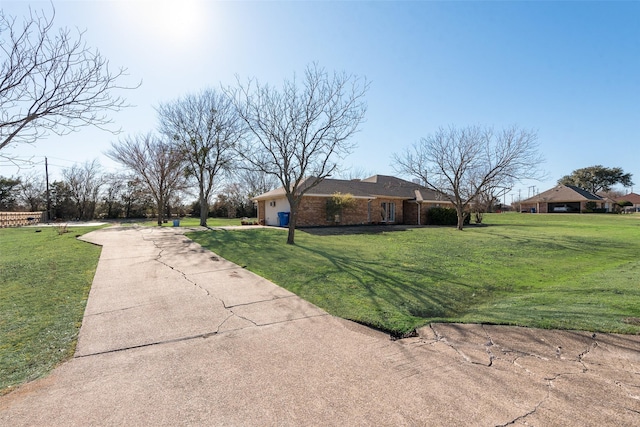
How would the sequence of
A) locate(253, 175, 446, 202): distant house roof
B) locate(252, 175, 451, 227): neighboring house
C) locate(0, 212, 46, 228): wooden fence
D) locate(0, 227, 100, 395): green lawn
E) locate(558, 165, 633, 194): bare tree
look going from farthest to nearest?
locate(558, 165, 633, 194): bare tree < locate(0, 212, 46, 228): wooden fence < locate(253, 175, 446, 202): distant house roof < locate(252, 175, 451, 227): neighboring house < locate(0, 227, 100, 395): green lawn

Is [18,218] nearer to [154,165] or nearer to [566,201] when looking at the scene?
[154,165]

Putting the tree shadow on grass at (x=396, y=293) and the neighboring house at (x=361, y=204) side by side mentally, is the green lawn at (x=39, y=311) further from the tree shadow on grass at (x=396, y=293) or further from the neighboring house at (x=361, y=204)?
the neighboring house at (x=361, y=204)

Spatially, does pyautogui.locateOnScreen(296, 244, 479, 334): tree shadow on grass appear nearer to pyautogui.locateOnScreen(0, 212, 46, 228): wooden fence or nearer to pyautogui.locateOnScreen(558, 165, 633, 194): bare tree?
pyautogui.locateOnScreen(0, 212, 46, 228): wooden fence

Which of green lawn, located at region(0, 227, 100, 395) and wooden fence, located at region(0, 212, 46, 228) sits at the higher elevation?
wooden fence, located at region(0, 212, 46, 228)

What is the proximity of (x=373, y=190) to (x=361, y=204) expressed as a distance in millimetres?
2810

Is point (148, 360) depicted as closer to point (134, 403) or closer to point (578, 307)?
point (134, 403)

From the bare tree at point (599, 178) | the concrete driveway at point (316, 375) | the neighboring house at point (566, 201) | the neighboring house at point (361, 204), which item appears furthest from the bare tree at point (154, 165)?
the bare tree at point (599, 178)

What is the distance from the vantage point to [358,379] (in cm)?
275

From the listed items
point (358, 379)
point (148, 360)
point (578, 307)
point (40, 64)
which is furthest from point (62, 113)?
point (578, 307)

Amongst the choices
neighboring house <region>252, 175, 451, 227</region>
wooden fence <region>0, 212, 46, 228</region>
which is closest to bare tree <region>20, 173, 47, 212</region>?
wooden fence <region>0, 212, 46, 228</region>

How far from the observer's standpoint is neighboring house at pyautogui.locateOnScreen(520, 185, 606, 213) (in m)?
46.2

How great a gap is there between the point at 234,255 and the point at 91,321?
5.33m

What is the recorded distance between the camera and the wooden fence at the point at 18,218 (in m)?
25.4

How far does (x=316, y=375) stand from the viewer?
282cm
